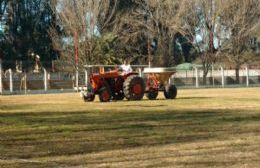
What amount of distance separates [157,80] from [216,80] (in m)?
34.2

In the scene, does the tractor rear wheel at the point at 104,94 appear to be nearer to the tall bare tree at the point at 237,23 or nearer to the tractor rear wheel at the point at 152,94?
the tractor rear wheel at the point at 152,94

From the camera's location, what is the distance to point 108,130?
13.2m

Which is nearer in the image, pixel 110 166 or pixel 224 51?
pixel 110 166

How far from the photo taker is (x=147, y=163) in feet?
28.3

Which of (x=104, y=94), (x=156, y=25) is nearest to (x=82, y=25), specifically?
(x=156, y=25)

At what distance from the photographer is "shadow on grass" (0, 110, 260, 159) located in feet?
34.8

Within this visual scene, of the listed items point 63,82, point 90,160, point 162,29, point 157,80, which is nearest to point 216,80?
point 162,29

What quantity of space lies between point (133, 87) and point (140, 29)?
134 ft

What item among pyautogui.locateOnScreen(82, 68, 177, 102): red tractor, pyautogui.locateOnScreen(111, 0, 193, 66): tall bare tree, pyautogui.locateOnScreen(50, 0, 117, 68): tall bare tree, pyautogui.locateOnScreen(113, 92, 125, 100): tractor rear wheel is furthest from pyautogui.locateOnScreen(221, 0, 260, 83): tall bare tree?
pyautogui.locateOnScreen(82, 68, 177, 102): red tractor

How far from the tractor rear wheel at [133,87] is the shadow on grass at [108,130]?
829 centimetres

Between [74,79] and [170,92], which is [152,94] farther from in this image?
[74,79]

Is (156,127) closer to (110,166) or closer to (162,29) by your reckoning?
(110,166)

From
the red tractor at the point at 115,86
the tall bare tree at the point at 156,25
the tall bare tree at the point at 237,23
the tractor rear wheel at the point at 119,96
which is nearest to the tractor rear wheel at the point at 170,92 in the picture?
the red tractor at the point at 115,86

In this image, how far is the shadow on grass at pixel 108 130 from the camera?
10617 mm
